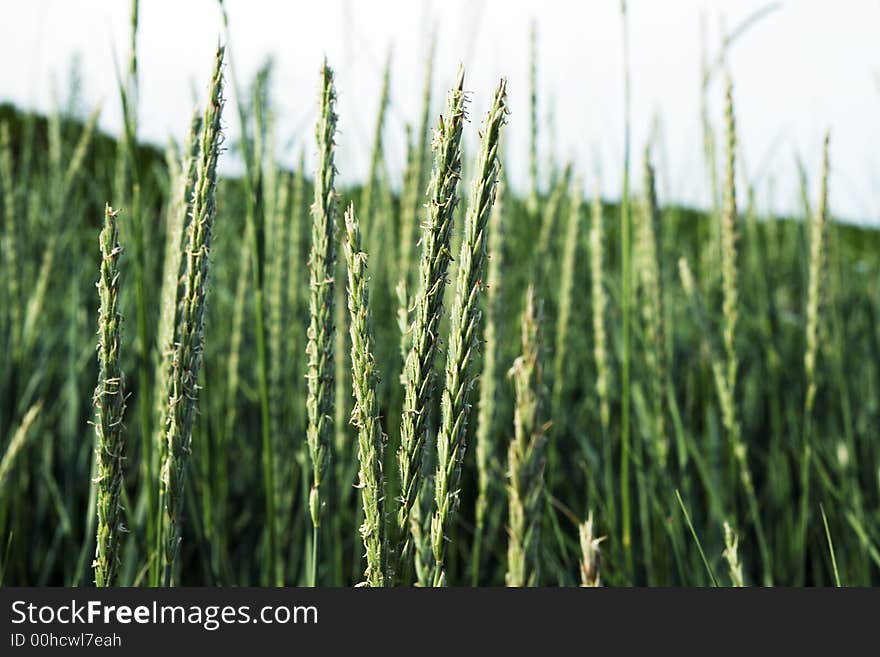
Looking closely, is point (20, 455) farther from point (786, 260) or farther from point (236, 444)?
point (786, 260)

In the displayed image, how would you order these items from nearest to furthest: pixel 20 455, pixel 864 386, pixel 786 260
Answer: pixel 20 455
pixel 864 386
pixel 786 260

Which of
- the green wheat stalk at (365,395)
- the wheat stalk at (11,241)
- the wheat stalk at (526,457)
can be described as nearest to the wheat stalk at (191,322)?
the green wheat stalk at (365,395)

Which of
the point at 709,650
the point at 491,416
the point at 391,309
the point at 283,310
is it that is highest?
the point at 391,309

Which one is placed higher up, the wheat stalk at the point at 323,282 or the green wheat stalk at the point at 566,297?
the green wheat stalk at the point at 566,297

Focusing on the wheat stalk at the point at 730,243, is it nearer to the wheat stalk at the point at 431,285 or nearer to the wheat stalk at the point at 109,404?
the wheat stalk at the point at 431,285

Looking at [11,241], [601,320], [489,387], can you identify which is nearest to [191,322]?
[489,387]

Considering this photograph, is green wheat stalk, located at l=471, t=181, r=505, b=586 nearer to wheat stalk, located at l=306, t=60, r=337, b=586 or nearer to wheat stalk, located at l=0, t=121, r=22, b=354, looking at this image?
wheat stalk, located at l=306, t=60, r=337, b=586

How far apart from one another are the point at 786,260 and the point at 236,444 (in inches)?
85.4

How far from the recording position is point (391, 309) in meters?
1.66

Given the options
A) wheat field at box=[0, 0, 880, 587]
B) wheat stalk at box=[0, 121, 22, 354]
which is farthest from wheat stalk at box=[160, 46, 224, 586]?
wheat stalk at box=[0, 121, 22, 354]

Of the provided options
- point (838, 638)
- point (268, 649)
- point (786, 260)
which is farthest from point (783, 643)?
point (786, 260)

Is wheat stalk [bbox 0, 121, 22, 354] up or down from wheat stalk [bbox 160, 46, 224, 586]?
up

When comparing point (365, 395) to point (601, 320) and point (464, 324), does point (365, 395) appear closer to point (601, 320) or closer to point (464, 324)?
point (464, 324)

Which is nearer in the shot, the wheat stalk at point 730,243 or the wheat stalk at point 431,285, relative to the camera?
the wheat stalk at point 431,285
